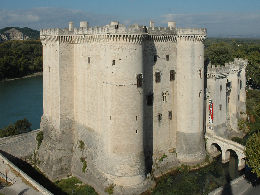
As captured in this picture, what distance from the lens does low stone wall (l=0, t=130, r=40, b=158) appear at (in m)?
24.4

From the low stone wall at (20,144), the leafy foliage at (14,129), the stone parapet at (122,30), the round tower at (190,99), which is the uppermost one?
the stone parapet at (122,30)

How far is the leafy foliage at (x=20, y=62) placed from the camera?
208 ft

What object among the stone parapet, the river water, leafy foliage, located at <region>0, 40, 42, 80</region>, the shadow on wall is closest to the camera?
the stone parapet

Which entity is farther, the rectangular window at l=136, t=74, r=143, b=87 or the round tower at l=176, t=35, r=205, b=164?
the round tower at l=176, t=35, r=205, b=164

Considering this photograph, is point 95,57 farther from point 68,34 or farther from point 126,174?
point 126,174

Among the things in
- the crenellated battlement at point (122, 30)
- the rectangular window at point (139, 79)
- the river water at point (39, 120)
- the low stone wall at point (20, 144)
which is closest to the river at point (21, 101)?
the river water at point (39, 120)

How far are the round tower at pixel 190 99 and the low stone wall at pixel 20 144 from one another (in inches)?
487

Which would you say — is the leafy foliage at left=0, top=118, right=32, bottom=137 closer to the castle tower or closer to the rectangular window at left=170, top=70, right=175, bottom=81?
the castle tower

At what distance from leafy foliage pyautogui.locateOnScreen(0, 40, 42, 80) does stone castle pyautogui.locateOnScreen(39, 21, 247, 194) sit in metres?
44.5

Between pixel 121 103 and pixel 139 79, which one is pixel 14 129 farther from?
pixel 139 79

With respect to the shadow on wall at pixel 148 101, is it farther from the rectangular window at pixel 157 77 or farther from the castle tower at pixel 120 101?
the rectangular window at pixel 157 77

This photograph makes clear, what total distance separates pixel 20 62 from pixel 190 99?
179ft

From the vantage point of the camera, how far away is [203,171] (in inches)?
866

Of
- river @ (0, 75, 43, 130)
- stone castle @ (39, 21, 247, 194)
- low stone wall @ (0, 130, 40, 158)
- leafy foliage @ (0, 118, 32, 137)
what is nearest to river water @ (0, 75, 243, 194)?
river @ (0, 75, 43, 130)
